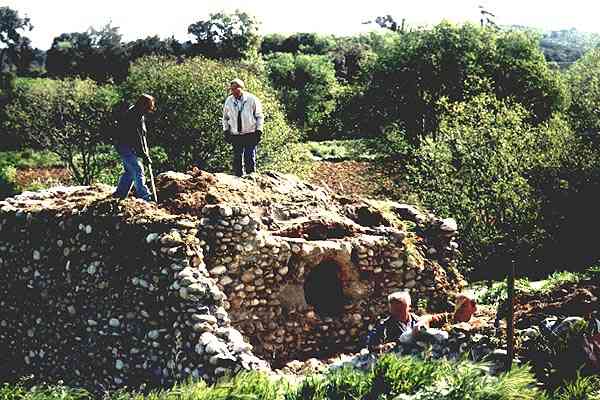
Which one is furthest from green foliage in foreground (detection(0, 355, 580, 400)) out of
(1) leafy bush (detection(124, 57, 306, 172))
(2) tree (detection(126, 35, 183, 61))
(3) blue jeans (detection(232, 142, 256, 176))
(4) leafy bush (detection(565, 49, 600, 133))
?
(2) tree (detection(126, 35, 183, 61))

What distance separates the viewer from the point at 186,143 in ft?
110

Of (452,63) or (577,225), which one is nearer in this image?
(577,225)

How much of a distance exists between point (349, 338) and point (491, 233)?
10762 millimetres

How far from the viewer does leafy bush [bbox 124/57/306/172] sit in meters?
33.2

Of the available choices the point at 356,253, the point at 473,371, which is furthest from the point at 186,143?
the point at 473,371

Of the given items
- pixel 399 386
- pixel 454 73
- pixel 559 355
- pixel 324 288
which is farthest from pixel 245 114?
pixel 454 73

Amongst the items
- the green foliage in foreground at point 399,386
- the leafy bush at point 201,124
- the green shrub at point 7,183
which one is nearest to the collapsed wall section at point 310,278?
the green foliage in foreground at point 399,386

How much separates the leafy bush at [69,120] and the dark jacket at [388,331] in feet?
92.0

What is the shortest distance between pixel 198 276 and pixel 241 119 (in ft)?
15.3

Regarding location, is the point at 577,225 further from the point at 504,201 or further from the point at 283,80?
the point at 283,80

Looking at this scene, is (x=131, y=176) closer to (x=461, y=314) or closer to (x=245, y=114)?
(x=245, y=114)

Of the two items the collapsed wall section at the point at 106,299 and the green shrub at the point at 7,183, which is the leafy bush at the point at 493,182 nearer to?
the collapsed wall section at the point at 106,299

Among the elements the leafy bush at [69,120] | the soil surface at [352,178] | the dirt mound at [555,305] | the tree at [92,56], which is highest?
the tree at [92,56]

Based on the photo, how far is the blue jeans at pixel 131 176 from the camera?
13.1 meters
